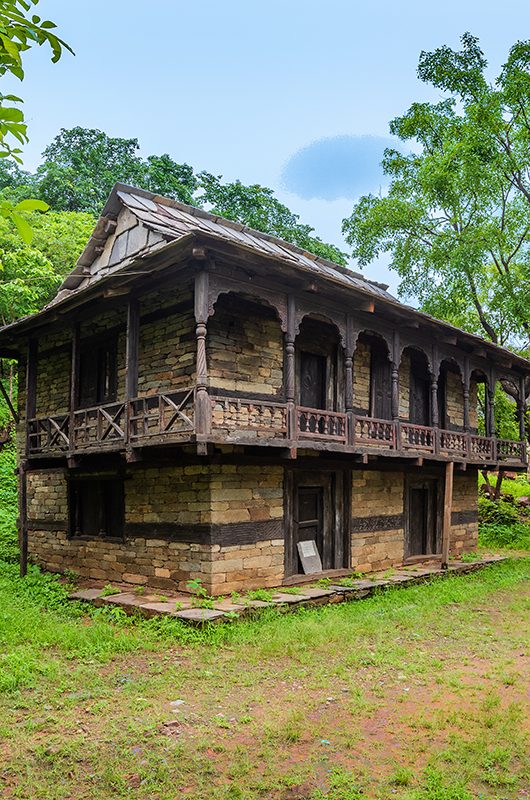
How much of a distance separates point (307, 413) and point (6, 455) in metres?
16.8

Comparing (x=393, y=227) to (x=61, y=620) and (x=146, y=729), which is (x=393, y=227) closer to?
(x=61, y=620)

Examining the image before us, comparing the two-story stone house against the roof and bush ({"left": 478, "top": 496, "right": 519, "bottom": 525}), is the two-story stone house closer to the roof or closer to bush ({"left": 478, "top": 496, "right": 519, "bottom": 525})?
the roof

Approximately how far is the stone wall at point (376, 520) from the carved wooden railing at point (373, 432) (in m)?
1.20

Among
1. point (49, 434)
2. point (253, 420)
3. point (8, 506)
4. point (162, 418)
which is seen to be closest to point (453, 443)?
point (253, 420)

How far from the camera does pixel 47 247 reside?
23734 millimetres

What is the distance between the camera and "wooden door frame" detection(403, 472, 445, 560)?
1598cm

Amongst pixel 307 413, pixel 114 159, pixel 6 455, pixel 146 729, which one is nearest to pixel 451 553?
pixel 307 413

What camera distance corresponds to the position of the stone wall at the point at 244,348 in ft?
37.9

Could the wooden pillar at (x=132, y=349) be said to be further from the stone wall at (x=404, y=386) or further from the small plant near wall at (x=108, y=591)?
the stone wall at (x=404, y=386)

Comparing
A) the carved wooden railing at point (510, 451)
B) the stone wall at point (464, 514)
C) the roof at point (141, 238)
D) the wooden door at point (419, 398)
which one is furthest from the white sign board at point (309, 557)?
the carved wooden railing at point (510, 451)

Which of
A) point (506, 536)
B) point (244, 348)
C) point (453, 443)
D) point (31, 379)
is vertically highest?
point (244, 348)

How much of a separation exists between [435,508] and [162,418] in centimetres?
987

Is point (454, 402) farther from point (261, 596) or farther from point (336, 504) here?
point (261, 596)

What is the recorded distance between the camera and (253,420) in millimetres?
11625
